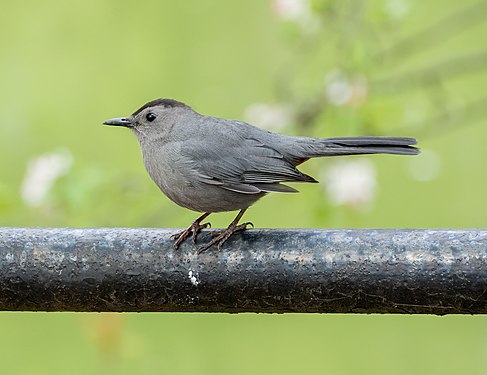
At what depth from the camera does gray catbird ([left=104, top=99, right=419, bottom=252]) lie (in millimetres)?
2811

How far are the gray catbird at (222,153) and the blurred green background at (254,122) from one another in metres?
0.47

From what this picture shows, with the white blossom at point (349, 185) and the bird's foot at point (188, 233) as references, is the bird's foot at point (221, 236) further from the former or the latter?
the white blossom at point (349, 185)

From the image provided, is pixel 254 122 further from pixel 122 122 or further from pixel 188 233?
pixel 188 233

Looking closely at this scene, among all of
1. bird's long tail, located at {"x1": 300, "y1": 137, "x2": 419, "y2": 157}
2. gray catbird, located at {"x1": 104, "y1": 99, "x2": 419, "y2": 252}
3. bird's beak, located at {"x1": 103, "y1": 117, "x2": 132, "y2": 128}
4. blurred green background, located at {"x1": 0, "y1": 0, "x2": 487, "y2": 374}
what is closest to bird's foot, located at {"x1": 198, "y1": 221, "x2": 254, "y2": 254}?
gray catbird, located at {"x1": 104, "y1": 99, "x2": 419, "y2": 252}

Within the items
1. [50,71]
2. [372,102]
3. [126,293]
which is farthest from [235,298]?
[50,71]

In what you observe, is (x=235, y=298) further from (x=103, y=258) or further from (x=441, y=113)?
(x=441, y=113)

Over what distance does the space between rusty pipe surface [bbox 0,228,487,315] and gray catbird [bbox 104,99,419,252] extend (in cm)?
67

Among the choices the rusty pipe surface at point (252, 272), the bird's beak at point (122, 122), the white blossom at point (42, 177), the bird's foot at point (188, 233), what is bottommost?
the rusty pipe surface at point (252, 272)

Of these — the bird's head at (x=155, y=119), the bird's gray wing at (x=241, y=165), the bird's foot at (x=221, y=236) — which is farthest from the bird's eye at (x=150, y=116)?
the bird's foot at (x=221, y=236)

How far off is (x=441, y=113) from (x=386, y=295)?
6.59 feet

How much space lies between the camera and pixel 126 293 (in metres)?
2.00

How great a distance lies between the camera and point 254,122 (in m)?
3.71

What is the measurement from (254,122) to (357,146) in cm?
83

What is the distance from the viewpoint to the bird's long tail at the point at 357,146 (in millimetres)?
2906
